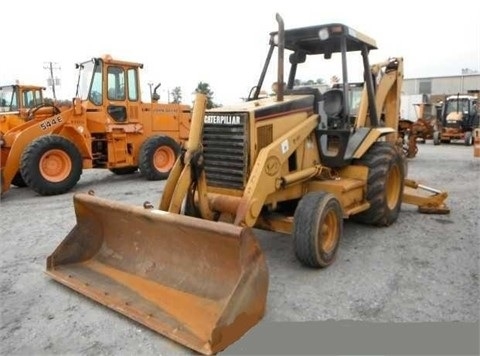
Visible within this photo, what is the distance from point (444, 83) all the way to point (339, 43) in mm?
43916

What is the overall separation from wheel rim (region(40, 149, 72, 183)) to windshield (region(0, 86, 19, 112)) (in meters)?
6.11

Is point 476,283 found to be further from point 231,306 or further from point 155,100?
point 155,100

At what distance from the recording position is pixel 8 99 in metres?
13.9

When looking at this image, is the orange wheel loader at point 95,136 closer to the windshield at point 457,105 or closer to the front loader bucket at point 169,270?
the front loader bucket at point 169,270

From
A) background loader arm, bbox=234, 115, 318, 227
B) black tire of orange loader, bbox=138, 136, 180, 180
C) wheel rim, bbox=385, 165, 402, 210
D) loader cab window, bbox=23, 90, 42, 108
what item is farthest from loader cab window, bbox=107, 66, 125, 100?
wheel rim, bbox=385, 165, 402, 210

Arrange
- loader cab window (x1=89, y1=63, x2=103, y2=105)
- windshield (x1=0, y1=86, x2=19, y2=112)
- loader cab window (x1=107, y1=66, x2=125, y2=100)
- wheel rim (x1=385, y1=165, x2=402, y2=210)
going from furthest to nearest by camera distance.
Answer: windshield (x1=0, y1=86, x2=19, y2=112) → loader cab window (x1=107, y1=66, x2=125, y2=100) → loader cab window (x1=89, y1=63, x2=103, y2=105) → wheel rim (x1=385, y1=165, x2=402, y2=210)

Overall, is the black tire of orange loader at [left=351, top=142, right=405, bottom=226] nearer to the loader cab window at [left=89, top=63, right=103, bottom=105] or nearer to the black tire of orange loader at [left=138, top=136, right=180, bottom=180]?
the black tire of orange loader at [left=138, top=136, right=180, bottom=180]

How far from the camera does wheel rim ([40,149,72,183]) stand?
8523 mm

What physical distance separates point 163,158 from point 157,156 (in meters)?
0.20

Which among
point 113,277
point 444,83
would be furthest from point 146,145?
point 444,83

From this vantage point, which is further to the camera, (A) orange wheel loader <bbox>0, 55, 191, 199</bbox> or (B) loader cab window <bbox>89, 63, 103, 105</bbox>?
(B) loader cab window <bbox>89, 63, 103, 105</bbox>

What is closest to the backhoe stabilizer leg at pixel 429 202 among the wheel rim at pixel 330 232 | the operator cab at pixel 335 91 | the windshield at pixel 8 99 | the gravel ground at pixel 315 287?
the gravel ground at pixel 315 287

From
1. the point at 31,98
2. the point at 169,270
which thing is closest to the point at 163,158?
the point at 31,98

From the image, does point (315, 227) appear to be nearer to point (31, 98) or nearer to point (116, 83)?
point (116, 83)
